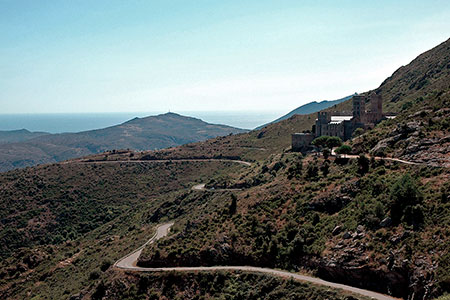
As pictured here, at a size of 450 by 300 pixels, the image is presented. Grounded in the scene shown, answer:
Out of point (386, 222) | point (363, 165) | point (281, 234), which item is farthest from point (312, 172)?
point (386, 222)

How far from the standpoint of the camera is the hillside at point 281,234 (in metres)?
27.8

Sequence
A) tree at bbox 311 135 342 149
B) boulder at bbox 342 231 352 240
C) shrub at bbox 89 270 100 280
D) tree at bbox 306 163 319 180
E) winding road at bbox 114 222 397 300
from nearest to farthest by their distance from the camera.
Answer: winding road at bbox 114 222 397 300 < boulder at bbox 342 231 352 240 < shrub at bbox 89 270 100 280 < tree at bbox 306 163 319 180 < tree at bbox 311 135 342 149

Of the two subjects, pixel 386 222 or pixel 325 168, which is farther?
pixel 325 168

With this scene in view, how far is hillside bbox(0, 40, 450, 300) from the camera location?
27766mm

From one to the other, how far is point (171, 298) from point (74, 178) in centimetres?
6929

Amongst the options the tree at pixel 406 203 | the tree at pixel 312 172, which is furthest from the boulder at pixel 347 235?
the tree at pixel 312 172

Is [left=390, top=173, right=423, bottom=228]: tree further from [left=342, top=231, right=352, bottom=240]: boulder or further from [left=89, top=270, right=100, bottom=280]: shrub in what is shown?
[left=89, top=270, right=100, bottom=280]: shrub

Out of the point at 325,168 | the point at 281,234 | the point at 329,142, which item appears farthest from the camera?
the point at 329,142

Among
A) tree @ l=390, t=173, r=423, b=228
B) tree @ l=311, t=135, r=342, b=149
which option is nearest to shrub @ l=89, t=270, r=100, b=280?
tree @ l=390, t=173, r=423, b=228

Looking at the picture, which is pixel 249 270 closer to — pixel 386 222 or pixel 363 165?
pixel 386 222

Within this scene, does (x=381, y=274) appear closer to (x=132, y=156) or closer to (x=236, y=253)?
(x=236, y=253)

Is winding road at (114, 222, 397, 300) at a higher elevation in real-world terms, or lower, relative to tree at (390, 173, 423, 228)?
lower

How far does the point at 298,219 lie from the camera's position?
37969 mm

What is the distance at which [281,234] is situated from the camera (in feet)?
120
